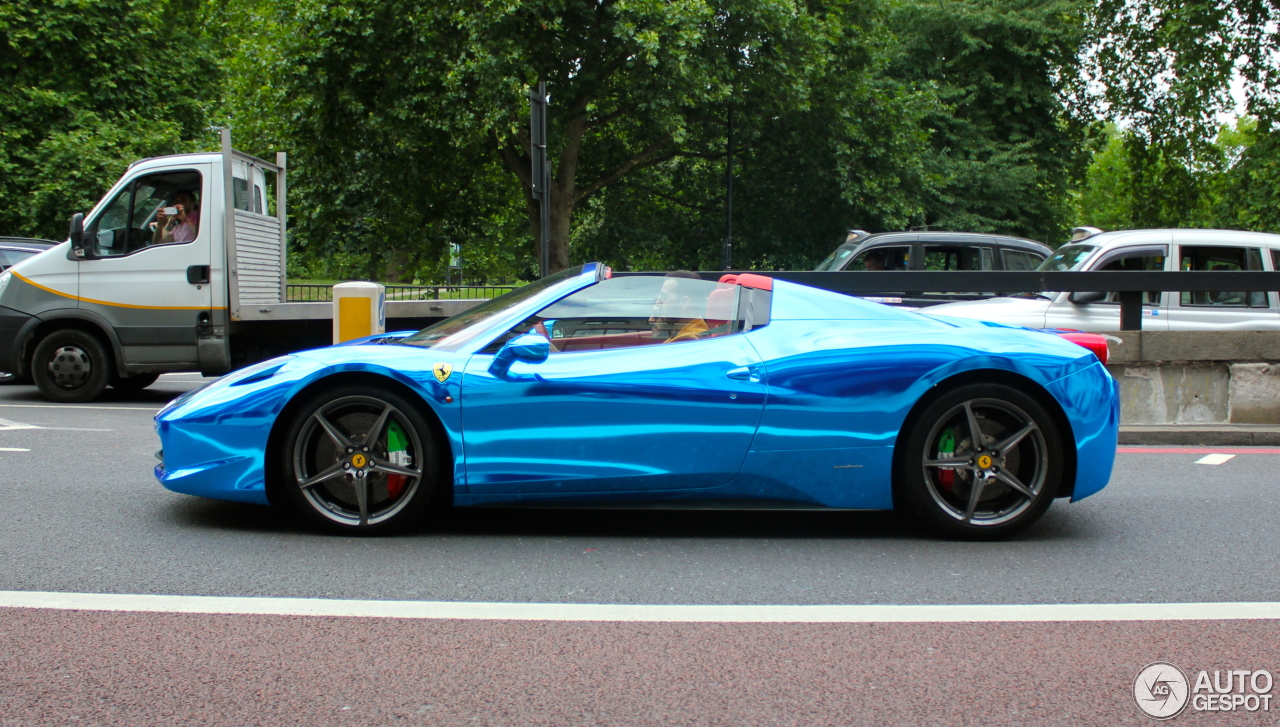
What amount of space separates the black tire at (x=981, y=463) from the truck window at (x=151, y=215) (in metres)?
7.57

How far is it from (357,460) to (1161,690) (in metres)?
3.11

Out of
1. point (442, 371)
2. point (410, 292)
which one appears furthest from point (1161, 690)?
point (410, 292)

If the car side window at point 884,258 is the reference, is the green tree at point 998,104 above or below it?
above

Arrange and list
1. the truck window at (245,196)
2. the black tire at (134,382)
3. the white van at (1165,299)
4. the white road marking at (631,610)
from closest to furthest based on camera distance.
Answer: the white road marking at (631,610) < the white van at (1165,299) < the truck window at (245,196) < the black tire at (134,382)

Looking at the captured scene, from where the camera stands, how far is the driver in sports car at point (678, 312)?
469cm

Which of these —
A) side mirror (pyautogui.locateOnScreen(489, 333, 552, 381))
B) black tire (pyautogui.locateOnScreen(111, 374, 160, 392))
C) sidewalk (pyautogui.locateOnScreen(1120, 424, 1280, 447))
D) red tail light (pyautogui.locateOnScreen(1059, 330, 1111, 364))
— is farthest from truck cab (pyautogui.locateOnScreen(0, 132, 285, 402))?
sidewalk (pyautogui.locateOnScreen(1120, 424, 1280, 447))

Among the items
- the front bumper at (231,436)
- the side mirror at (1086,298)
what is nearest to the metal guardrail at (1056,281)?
the side mirror at (1086,298)

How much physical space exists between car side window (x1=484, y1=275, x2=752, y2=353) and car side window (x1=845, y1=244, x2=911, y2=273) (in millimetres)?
7867

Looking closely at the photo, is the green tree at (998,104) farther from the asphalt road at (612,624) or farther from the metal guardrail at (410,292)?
the asphalt road at (612,624)

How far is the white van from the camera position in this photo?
9.16 m

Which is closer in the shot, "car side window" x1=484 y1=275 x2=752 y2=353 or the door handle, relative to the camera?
the door handle

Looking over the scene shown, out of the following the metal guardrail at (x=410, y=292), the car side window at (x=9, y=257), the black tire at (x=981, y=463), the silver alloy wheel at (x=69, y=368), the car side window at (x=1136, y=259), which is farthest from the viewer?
the metal guardrail at (x=410, y=292)

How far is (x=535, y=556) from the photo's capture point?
4.34 meters

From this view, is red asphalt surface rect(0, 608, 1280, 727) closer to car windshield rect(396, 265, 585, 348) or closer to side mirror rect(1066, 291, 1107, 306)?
car windshield rect(396, 265, 585, 348)
